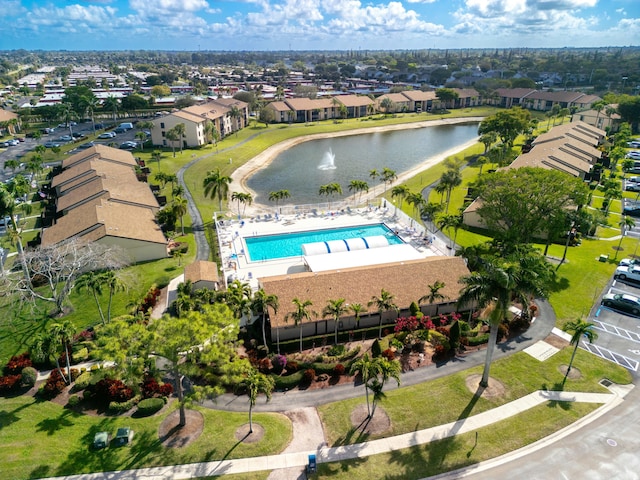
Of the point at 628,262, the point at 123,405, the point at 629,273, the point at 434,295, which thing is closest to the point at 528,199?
the point at 629,273

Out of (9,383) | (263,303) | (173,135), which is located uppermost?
(173,135)

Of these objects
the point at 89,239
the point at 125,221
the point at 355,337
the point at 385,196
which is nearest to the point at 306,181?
the point at 385,196

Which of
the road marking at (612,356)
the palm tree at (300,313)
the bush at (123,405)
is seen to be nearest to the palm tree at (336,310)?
the palm tree at (300,313)

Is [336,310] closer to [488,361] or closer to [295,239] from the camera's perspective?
[488,361]

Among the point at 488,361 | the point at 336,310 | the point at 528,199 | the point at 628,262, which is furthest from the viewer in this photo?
the point at 628,262

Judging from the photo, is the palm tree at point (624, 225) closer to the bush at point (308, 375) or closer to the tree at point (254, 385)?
the bush at point (308, 375)
